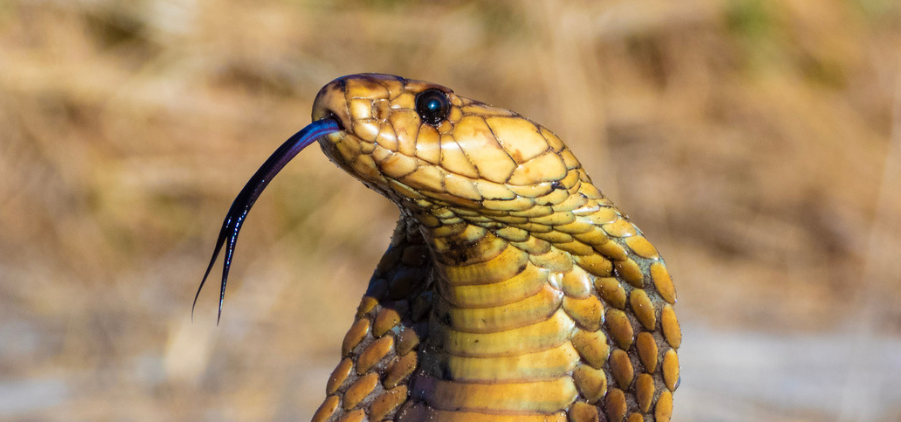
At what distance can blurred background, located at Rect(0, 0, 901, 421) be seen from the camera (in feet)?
13.4

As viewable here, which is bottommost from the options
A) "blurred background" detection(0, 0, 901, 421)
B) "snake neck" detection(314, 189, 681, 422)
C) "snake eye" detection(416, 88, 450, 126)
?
"snake neck" detection(314, 189, 681, 422)

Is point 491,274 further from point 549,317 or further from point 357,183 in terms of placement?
point 357,183

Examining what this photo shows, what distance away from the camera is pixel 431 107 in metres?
1.34

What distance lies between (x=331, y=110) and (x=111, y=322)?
3.29 meters

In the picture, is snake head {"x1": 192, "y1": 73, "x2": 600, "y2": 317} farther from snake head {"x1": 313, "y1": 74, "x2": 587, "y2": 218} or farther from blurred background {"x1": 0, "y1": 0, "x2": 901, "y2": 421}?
blurred background {"x1": 0, "y1": 0, "x2": 901, "y2": 421}

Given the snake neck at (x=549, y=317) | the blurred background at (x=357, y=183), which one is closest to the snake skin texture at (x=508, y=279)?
the snake neck at (x=549, y=317)

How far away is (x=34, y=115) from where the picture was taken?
496 centimetres

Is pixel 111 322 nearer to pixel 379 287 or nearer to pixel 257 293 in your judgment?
pixel 257 293

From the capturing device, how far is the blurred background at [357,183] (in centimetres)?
407

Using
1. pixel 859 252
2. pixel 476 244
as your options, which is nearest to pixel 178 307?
pixel 476 244

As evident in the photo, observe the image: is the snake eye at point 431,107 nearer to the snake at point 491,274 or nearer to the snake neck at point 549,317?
the snake at point 491,274

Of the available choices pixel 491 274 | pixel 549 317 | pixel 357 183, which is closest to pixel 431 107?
pixel 491 274

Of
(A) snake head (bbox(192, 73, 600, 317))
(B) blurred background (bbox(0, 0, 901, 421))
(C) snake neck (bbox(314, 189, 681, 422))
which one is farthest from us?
(B) blurred background (bbox(0, 0, 901, 421))

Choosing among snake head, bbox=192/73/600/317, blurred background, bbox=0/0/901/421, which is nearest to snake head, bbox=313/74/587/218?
snake head, bbox=192/73/600/317
